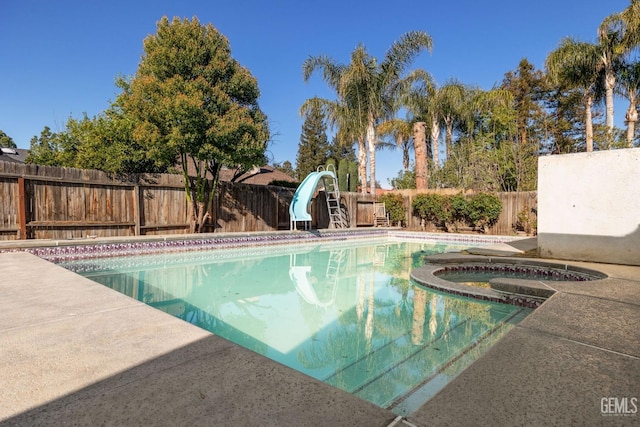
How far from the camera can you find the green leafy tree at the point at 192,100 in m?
8.52

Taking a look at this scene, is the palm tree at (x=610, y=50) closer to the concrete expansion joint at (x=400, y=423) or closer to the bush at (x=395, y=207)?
the bush at (x=395, y=207)

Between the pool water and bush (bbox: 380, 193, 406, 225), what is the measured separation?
8.73 m

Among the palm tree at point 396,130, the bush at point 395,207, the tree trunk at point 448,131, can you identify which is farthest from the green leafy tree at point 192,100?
the tree trunk at point 448,131

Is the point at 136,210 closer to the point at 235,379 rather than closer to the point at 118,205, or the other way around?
the point at 118,205

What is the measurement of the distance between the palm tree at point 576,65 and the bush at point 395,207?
882cm

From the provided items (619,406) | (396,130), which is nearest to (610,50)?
(396,130)

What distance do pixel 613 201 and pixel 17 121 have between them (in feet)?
68.8

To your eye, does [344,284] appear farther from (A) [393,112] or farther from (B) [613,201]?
(A) [393,112]

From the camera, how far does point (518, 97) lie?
22.2 m

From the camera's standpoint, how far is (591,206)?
5504 millimetres

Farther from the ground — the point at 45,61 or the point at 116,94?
the point at 45,61

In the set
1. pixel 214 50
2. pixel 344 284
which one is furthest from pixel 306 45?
pixel 344 284

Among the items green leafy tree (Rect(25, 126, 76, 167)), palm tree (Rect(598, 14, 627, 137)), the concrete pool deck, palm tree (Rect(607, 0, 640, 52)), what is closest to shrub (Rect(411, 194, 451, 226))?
palm tree (Rect(598, 14, 627, 137))

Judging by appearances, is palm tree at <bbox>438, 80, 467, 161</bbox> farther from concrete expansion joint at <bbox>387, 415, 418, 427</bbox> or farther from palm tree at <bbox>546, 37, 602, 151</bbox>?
concrete expansion joint at <bbox>387, 415, 418, 427</bbox>
